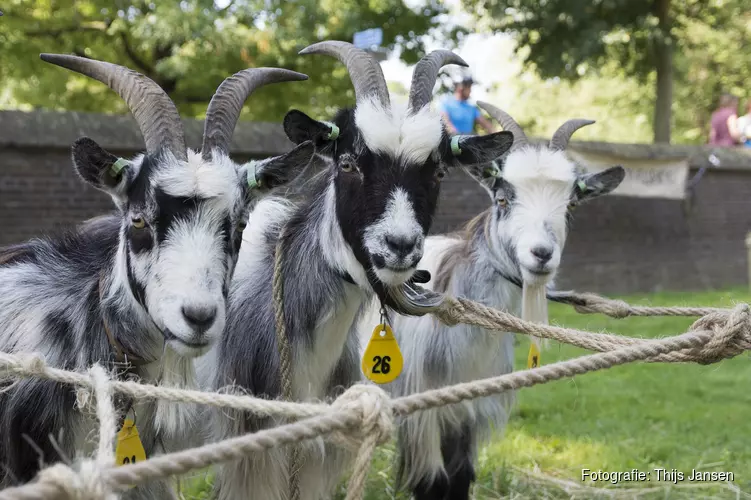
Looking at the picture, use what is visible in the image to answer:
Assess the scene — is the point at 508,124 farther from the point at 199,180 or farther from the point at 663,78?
the point at 663,78

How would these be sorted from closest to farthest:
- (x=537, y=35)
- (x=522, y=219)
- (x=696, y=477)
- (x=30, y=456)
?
(x=30, y=456)
(x=522, y=219)
(x=696, y=477)
(x=537, y=35)

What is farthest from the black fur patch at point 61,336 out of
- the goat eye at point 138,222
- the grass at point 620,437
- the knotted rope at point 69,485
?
the grass at point 620,437

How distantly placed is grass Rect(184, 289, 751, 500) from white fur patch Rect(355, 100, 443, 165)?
1505mm

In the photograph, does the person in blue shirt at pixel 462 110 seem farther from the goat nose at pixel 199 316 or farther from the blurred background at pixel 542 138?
the goat nose at pixel 199 316

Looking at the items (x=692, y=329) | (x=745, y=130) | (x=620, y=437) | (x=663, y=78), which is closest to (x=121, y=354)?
(x=692, y=329)

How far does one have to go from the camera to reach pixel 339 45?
3625 millimetres

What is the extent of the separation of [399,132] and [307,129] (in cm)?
41

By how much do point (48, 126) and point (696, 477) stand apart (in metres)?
6.46

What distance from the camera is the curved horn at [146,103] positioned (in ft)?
8.97

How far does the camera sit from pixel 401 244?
108 inches

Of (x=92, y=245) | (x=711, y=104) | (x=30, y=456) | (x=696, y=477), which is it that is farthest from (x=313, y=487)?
(x=711, y=104)

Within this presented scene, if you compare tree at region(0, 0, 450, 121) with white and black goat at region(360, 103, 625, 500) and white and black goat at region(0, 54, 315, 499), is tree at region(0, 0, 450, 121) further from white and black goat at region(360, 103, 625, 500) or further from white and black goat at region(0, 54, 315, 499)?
white and black goat at region(0, 54, 315, 499)

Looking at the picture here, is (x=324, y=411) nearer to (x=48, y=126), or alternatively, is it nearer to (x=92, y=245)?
(x=92, y=245)

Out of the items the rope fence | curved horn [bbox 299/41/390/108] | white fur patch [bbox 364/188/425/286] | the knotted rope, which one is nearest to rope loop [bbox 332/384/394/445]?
the rope fence
